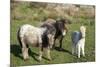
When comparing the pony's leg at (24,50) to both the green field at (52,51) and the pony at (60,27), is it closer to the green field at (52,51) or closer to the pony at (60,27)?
the green field at (52,51)

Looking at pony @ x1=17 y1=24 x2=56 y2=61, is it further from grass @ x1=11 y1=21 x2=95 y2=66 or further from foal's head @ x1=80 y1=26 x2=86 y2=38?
foal's head @ x1=80 y1=26 x2=86 y2=38

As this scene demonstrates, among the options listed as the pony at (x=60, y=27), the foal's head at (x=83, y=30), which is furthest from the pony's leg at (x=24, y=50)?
the foal's head at (x=83, y=30)

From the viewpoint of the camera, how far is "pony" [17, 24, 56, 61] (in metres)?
1.87

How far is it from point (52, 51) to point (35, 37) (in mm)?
216

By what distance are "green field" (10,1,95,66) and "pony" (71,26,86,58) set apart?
37 millimetres

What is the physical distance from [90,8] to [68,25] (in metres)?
0.30

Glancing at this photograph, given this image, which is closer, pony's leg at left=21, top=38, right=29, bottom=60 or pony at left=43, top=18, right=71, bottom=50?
pony's leg at left=21, top=38, right=29, bottom=60

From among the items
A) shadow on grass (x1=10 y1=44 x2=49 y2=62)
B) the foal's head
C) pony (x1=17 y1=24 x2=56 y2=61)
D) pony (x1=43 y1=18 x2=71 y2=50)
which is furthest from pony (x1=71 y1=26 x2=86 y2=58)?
shadow on grass (x1=10 y1=44 x2=49 y2=62)

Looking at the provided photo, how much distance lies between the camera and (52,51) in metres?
1.96

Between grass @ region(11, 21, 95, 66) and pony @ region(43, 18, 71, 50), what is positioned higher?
pony @ region(43, 18, 71, 50)

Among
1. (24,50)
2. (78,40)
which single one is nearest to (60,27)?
(78,40)

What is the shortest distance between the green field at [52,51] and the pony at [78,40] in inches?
1.5

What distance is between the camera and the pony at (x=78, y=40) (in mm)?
2039

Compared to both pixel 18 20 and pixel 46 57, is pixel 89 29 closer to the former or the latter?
pixel 46 57
